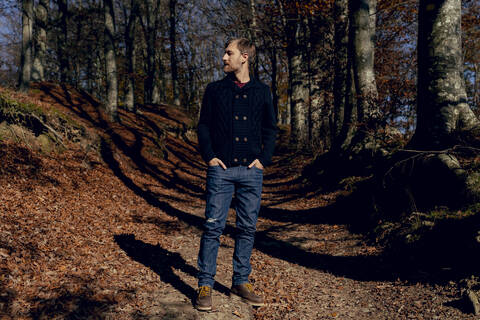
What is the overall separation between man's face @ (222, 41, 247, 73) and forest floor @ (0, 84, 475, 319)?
2.52 meters

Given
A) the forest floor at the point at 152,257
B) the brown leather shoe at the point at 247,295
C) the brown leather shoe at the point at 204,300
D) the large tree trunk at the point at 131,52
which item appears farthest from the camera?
the large tree trunk at the point at 131,52

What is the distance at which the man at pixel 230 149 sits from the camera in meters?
3.64

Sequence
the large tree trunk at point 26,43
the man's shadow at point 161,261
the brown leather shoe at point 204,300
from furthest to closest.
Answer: the large tree trunk at point 26,43
the man's shadow at point 161,261
the brown leather shoe at point 204,300

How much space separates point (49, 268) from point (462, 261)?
4.83 meters

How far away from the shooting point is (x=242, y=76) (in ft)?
12.4

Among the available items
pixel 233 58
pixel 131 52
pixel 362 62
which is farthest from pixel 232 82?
pixel 131 52

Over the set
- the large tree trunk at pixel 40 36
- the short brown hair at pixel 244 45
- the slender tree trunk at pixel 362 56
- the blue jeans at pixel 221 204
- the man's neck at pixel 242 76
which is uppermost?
the large tree trunk at pixel 40 36

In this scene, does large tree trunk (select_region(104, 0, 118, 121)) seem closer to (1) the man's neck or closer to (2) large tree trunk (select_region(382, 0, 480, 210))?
(2) large tree trunk (select_region(382, 0, 480, 210))

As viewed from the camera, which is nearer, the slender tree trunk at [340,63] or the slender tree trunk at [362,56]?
the slender tree trunk at [362,56]

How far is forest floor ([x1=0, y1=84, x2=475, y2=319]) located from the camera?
372cm

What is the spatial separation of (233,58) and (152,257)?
10.8 feet

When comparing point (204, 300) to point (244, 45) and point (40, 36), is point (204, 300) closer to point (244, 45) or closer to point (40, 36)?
point (244, 45)

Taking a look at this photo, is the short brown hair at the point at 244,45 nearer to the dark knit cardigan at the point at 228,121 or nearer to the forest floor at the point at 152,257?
the dark knit cardigan at the point at 228,121

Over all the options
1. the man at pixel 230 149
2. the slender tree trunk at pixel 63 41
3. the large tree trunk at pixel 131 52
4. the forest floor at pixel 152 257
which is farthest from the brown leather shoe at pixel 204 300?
the slender tree trunk at pixel 63 41
